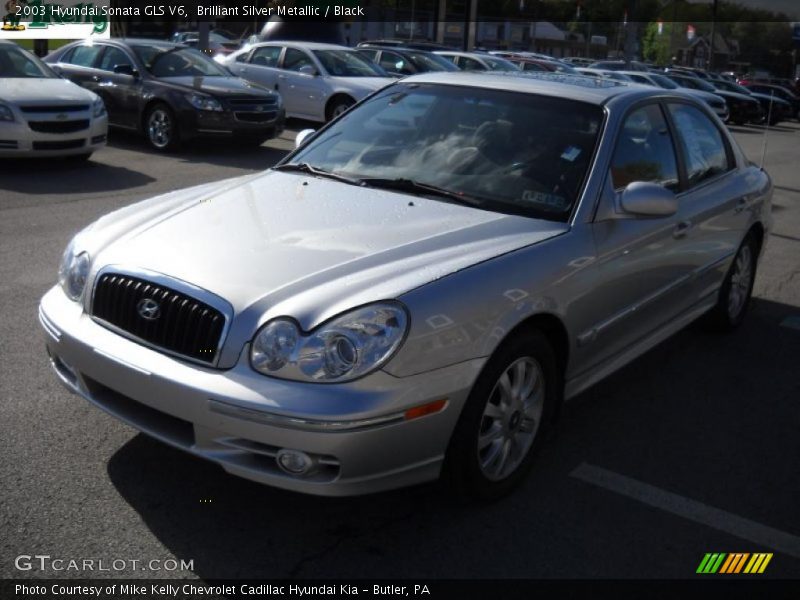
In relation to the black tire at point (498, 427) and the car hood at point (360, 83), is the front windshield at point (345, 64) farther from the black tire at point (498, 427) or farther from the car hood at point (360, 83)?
the black tire at point (498, 427)

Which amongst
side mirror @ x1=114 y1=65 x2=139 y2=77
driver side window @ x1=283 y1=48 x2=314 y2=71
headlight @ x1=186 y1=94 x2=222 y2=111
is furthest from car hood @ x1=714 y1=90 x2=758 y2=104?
side mirror @ x1=114 y1=65 x2=139 y2=77

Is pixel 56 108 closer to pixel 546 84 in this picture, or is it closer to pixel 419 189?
pixel 546 84

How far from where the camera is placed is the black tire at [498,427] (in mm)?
3352

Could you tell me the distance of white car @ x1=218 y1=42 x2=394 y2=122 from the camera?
16250mm

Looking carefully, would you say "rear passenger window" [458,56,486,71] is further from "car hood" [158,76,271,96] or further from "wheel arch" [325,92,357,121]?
"car hood" [158,76,271,96]

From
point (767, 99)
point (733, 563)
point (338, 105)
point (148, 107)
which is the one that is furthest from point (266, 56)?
point (767, 99)

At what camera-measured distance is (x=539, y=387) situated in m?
3.79

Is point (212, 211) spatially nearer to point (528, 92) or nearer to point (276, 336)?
point (276, 336)


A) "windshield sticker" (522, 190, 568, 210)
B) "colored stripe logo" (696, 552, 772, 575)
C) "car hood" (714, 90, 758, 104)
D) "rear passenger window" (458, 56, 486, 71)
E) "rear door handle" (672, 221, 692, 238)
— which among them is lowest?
"colored stripe logo" (696, 552, 772, 575)

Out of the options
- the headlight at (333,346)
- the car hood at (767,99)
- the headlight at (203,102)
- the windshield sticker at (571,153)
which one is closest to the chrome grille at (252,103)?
the headlight at (203,102)

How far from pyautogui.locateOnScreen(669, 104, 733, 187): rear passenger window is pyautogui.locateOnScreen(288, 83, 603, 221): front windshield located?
3.06ft

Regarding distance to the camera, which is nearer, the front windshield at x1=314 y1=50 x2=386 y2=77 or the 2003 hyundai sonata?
the 2003 hyundai sonata

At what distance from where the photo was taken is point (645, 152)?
15.4 feet

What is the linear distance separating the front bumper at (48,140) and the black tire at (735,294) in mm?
7881
